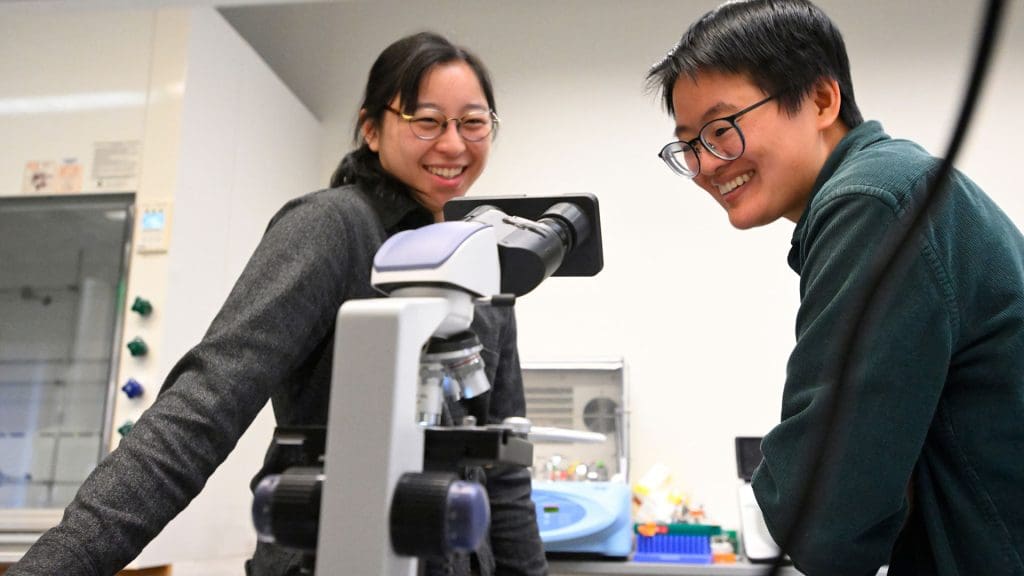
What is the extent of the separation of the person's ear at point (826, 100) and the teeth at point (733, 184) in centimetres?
10

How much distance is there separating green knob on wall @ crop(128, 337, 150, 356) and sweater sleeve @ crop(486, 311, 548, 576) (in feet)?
4.37

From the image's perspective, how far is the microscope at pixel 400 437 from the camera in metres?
0.45

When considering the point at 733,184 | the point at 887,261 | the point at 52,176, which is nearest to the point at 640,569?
the point at 733,184

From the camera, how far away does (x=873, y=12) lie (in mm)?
2988

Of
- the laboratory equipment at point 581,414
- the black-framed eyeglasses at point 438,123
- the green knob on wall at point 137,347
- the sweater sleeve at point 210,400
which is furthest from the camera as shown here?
the laboratory equipment at point 581,414

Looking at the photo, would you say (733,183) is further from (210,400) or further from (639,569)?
(639,569)

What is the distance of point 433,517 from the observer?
438 millimetres

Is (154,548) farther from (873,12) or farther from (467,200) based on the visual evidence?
(873,12)

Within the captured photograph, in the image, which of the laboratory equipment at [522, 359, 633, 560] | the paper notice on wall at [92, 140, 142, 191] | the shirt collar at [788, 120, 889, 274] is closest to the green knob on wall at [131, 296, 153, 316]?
the paper notice on wall at [92, 140, 142, 191]

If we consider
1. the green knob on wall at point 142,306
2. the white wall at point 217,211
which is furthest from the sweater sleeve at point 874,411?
the green knob on wall at point 142,306

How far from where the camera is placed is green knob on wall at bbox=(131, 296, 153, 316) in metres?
2.21

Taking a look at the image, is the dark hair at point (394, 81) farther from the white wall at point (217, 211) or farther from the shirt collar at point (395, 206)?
the white wall at point (217, 211)

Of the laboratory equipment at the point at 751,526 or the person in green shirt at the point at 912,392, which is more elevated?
the person in green shirt at the point at 912,392

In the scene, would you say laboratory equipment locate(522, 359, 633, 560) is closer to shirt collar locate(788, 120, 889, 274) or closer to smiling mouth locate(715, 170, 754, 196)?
smiling mouth locate(715, 170, 754, 196)
